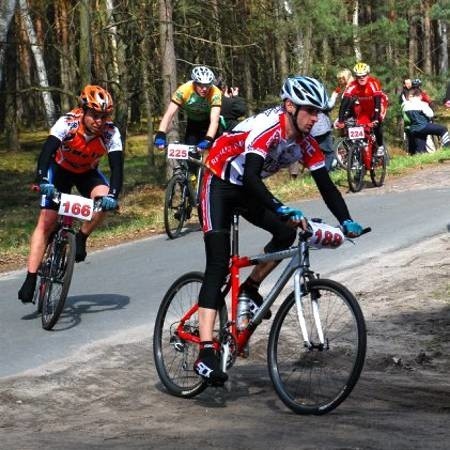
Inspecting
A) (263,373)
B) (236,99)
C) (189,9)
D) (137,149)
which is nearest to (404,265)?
(263,373)

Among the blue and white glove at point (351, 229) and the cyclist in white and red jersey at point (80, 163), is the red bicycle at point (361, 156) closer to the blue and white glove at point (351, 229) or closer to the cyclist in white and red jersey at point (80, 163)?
the cyclist in white and red jersey at point (80, 163)

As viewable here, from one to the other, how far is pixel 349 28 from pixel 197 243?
16649 mm

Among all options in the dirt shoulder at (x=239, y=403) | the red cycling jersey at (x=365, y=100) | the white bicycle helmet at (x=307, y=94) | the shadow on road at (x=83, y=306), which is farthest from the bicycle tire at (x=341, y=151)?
the white bicycle helmet at (x=307, y=94)

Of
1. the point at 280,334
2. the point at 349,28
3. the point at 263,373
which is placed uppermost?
the point at 349,28

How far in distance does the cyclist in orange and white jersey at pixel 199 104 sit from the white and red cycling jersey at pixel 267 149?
21.6 ft

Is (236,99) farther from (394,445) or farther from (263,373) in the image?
(394,445)

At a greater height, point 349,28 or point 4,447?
point 349,28

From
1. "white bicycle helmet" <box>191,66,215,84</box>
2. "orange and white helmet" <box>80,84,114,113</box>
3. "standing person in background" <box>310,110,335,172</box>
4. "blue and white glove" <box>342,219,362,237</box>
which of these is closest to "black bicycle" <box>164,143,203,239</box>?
"white bicycle helmet" <box>191,66,215,84</box>

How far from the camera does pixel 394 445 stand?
505cm

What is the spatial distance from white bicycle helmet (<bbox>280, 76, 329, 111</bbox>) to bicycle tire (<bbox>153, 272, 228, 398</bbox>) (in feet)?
4.42

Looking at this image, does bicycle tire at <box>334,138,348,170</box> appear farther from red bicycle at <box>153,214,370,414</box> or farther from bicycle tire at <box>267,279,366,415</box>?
bicycle tire at <box>267,279,366,415</box>

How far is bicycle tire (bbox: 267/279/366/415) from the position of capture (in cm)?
578

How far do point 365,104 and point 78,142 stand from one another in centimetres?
1059

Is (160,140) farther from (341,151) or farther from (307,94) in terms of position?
(307,94)
